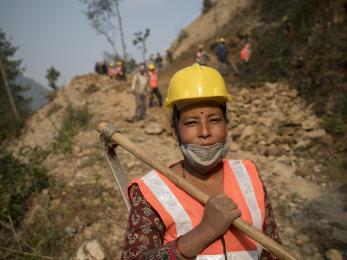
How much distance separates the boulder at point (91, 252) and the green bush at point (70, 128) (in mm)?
3615

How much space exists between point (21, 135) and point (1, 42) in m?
16.4

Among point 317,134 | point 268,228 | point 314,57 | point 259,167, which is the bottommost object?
point 259,167

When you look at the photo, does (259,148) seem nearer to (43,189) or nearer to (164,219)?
(43,189)

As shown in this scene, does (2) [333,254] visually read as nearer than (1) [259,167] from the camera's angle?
Yes

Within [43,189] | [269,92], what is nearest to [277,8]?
[269,92]

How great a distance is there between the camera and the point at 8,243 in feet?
12.5

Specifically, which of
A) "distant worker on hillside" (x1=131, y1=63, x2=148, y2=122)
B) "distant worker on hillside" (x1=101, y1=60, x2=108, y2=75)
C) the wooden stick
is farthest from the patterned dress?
"distant worker on hillside" (x1=101, y1=60, x2=108, y2=75)

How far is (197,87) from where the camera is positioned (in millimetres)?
1395

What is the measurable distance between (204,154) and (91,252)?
268cm

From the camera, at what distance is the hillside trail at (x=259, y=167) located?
3.81 metres

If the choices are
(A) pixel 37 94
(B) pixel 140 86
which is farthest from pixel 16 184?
(A) pixel 37 94

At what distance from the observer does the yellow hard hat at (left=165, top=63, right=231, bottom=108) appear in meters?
1.39

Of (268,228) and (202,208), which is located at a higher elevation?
(202,208)

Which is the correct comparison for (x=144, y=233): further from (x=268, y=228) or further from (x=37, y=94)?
(x=37, y=94)
